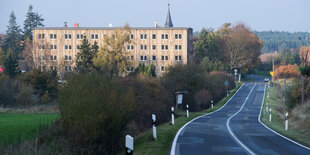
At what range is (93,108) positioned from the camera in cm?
1495

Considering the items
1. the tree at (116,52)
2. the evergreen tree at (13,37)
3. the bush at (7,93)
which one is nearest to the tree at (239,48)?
the tree at (116,52)

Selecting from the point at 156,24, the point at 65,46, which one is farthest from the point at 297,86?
the point at 65,46

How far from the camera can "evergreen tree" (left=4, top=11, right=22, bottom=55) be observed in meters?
101

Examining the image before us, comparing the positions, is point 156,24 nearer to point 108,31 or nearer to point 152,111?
point 108,31

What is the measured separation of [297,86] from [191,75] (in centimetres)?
1293

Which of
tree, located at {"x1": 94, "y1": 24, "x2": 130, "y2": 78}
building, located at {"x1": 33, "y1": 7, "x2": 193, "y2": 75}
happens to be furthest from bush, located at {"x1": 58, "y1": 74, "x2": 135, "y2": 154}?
building, located at {"x1": 33, "y1": 7, "x2": 193, "y2": 75}

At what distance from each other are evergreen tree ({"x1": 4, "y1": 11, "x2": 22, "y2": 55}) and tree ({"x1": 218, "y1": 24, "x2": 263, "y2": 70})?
53222 mm

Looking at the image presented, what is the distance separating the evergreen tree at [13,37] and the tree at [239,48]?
5322 centimetres

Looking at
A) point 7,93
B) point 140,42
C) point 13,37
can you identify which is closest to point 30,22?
point 13,37

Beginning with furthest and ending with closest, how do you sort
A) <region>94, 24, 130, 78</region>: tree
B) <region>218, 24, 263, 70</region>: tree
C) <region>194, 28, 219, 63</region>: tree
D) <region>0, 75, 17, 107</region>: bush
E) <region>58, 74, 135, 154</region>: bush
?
<region>218, 24, 263, 70</region>: tree < <region>194, 28, 219, 63</region>: tree < <region>94, 24, 130, 78</region>: tree < <region>0, 75, 17, 107</region>: bush < <region>58, 74, 135, 154</region>: bush

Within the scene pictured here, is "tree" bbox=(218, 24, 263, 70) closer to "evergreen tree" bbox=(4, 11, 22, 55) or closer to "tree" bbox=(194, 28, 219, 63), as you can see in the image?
"tree" bbox=(194, 28, 219, 63)

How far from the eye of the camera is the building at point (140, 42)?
287 ft

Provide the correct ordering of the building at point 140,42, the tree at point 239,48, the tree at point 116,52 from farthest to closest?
the tree at point 239,48
the building at point 140,42
the tree at point 116,52

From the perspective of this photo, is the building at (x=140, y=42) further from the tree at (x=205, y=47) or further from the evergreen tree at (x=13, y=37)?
the evergreen tree at (x=13, y=37)
